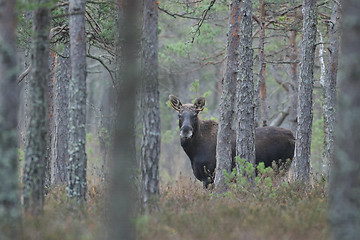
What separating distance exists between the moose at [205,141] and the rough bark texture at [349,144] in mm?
8239

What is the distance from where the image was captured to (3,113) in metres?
6.29

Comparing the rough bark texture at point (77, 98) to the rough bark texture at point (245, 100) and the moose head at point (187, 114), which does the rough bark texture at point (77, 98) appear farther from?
the moose head at point (187, 114)

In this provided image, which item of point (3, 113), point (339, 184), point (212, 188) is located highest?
point (3, 113)

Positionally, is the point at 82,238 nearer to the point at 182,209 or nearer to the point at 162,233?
the point at 162,233

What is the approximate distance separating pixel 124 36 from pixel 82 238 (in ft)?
8.70

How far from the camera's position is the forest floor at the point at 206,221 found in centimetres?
664

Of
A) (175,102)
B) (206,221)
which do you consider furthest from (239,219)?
(175,102)

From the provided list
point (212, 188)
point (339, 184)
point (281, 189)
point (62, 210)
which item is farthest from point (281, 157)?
point (339, 184)

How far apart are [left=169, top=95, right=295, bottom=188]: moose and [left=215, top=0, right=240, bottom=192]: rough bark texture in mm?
1593

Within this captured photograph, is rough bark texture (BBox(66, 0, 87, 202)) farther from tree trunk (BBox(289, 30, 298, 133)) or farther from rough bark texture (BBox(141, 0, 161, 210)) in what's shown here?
tree trunk (BBox(289, 30, 298, 133))

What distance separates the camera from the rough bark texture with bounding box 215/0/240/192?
11938mm

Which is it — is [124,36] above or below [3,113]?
above

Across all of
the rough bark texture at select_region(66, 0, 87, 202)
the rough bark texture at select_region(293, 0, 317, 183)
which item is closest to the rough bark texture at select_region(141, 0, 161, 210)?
the rough bark texture at select_region(66, 0, 87, 202)

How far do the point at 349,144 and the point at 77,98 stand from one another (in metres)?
5.12
